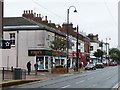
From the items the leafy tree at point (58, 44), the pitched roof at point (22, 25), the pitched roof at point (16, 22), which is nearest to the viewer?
the leafy tree at point (58, 44)

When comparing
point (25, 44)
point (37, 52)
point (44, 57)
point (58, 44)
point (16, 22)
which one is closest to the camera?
point (58, 44)

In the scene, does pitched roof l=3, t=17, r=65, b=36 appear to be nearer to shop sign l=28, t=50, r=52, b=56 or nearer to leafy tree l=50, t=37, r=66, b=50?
leafy tree l=50, t=37, r=66, b=50

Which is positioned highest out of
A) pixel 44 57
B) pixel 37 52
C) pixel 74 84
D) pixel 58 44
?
pixel 58 44

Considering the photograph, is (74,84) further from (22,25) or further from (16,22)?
(16,22)

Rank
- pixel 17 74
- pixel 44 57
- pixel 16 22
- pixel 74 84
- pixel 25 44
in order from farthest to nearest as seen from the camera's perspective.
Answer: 1. pixel 16 22
2. pixel 44 57
3. pixel 25 44
4. pixel 17 74
5. pixel 74 84

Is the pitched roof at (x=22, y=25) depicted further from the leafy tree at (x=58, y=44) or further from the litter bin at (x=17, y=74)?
the litter bin at (x=17, y=74)

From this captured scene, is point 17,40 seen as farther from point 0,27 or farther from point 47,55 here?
point 0,27

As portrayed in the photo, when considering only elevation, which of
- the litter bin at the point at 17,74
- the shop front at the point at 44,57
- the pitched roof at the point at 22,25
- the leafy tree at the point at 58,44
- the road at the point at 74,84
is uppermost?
the pitched roof at the point at 22,25

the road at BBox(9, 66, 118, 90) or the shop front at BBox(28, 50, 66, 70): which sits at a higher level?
the shop front at BBox(28, 50, 66, 70)

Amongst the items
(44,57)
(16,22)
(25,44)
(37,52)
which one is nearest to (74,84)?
(37,52)

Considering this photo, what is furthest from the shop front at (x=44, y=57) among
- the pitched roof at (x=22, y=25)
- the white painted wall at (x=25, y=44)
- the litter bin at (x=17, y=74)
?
the litter bin at (x=17, y=74)

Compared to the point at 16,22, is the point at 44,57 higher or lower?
lower

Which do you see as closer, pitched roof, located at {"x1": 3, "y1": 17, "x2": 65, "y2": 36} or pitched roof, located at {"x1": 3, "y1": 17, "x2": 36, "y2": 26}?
pitched roof, located at {"x1": 3, "y1": 17, "x2": 65, "y2": 36}

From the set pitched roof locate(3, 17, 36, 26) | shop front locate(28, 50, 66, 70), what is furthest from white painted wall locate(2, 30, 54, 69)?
pitched roof locate(3, 17, 36, 26)
